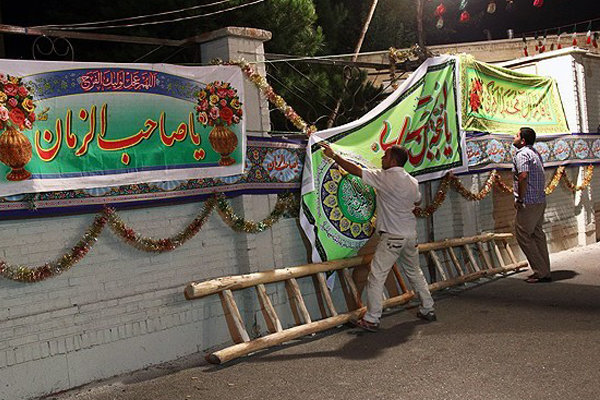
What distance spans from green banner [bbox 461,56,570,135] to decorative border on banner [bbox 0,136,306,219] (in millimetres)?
3047

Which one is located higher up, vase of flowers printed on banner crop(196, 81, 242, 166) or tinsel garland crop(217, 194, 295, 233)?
vase of flowers printed on banner crop(196, 81, 242, 166)

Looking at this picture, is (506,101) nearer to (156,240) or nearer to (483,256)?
(483,256)

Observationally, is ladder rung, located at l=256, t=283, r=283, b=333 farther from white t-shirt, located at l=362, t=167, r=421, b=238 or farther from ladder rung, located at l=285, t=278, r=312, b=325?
white t-shirt, located at l=362, t=167, r=421, b=238

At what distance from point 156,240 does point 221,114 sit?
4.84 feet

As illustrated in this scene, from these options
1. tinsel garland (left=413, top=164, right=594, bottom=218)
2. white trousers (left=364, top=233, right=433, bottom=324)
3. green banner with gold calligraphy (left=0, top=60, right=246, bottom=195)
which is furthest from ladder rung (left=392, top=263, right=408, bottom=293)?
green banner with gold calligraphy (left=0, top=60, right=246, bottom=195)

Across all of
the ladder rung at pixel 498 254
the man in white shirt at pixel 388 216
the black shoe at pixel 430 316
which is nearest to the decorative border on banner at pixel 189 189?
the man in white shirt at pixel 388 216

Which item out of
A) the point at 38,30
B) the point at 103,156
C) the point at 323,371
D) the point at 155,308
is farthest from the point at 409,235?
the point at 38,30

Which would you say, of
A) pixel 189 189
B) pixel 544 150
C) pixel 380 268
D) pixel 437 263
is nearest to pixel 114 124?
pixel 189 189

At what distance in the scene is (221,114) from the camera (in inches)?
268

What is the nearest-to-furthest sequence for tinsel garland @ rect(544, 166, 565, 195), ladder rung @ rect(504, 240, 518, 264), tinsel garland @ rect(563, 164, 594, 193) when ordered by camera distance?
ladder rung @ rect(504, 240, 518, 264), tinsel garland @ rect(544, 166, 565, 195), tinsel garland @ rect(563, 164, 594, 193)

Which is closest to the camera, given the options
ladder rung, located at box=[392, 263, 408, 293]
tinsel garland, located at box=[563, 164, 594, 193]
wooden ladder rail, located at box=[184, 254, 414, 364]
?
wooden ladder rail, located at box=[184, 254, 414, 364]

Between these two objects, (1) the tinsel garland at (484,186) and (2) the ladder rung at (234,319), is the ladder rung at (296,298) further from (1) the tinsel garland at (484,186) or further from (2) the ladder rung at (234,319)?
(1) the tinsel garland at (484,186)

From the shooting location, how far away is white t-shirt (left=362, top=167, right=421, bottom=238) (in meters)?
7.05

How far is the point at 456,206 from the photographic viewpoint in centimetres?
1006
